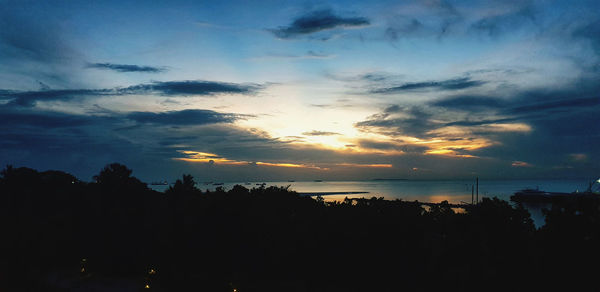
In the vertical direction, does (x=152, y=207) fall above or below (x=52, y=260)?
above

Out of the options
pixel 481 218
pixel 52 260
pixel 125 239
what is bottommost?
pixel 52 260

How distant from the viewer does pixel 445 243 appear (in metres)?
11.2

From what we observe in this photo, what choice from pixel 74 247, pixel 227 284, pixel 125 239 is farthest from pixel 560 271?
pixel 74 247

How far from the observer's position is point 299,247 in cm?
1445

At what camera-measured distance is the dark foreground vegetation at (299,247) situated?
963 centimetres

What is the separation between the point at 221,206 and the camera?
18.0 m

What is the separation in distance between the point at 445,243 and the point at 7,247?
2367 centimetres

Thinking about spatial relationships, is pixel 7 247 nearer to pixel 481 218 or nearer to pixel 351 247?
pixel 351 247

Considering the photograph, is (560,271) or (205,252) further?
(205,252)

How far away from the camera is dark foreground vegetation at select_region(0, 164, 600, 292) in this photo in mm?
9633

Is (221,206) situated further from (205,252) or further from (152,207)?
(152,207)

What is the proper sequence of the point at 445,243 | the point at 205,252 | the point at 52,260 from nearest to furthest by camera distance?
the point at 445,243 → the point at 205,252 → the point at 52,260

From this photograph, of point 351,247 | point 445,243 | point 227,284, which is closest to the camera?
point 445,243

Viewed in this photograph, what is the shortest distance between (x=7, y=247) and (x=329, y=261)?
19.6 metres
